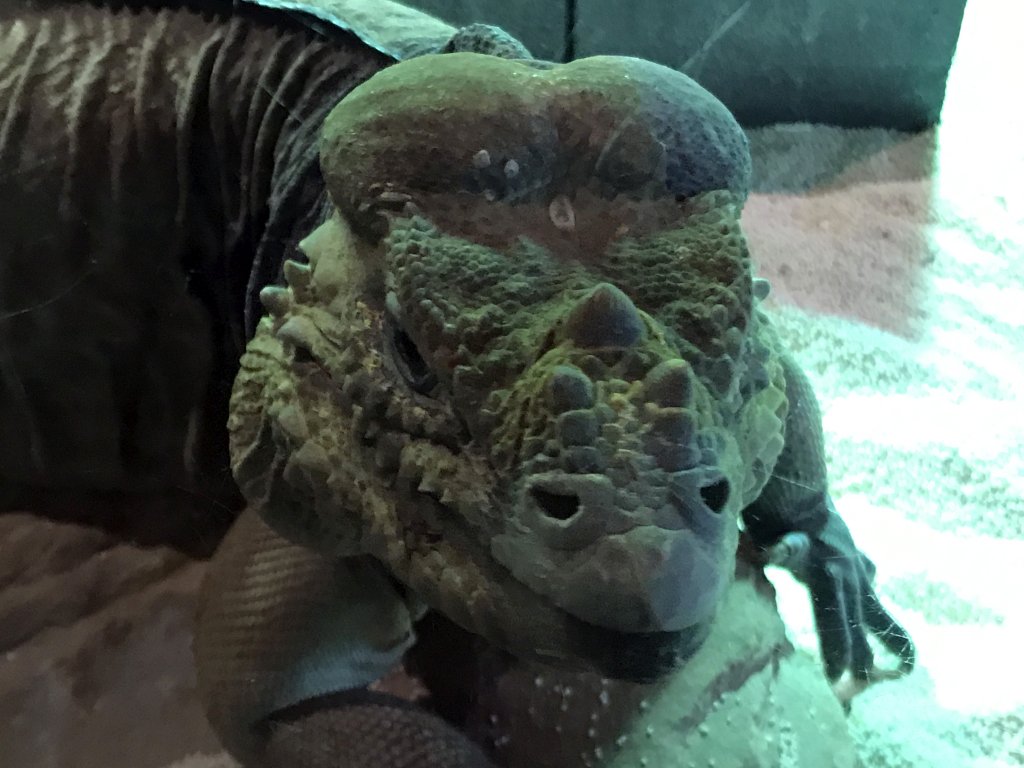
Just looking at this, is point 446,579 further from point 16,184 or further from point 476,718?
point 16,184

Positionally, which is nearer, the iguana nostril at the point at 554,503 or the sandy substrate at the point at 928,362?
the iguana nostril at the point at 554,503

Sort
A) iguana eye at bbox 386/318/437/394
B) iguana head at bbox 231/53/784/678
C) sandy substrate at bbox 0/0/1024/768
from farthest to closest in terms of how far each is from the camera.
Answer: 1. sandy substrate at bbox 0/0/1024/768
2. iguana eye at bbox 386/318/437/394
3. iguana head at bbox 231/53/784/678

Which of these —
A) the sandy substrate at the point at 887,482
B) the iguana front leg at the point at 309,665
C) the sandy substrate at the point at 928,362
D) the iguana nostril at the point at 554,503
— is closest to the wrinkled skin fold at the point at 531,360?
the iguana nostril at the point at 554,503

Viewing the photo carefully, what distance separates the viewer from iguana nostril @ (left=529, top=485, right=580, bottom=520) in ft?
3.14

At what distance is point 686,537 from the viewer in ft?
3.10

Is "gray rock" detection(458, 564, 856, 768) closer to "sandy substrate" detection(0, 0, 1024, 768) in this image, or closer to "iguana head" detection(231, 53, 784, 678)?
"sandy substrate" detection(0, 0, 1024, 768)

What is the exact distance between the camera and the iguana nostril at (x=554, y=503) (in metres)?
0.96

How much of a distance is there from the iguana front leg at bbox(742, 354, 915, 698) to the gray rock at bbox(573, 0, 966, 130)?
1.25 metres

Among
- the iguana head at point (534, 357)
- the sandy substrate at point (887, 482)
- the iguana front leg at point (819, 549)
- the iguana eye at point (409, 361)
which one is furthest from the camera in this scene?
the sandy substrate at point (887, 482)

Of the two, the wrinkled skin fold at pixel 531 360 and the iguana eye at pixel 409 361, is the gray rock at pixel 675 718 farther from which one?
the iguana eye at pixel 409 361

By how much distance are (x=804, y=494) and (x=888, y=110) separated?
6.93 ft

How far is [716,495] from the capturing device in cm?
99

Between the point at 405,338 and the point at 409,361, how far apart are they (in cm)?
2

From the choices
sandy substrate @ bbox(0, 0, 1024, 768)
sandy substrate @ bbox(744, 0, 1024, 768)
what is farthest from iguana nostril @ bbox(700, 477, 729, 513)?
sandy substrate @ bbox(744, 0, 1024, 768)
